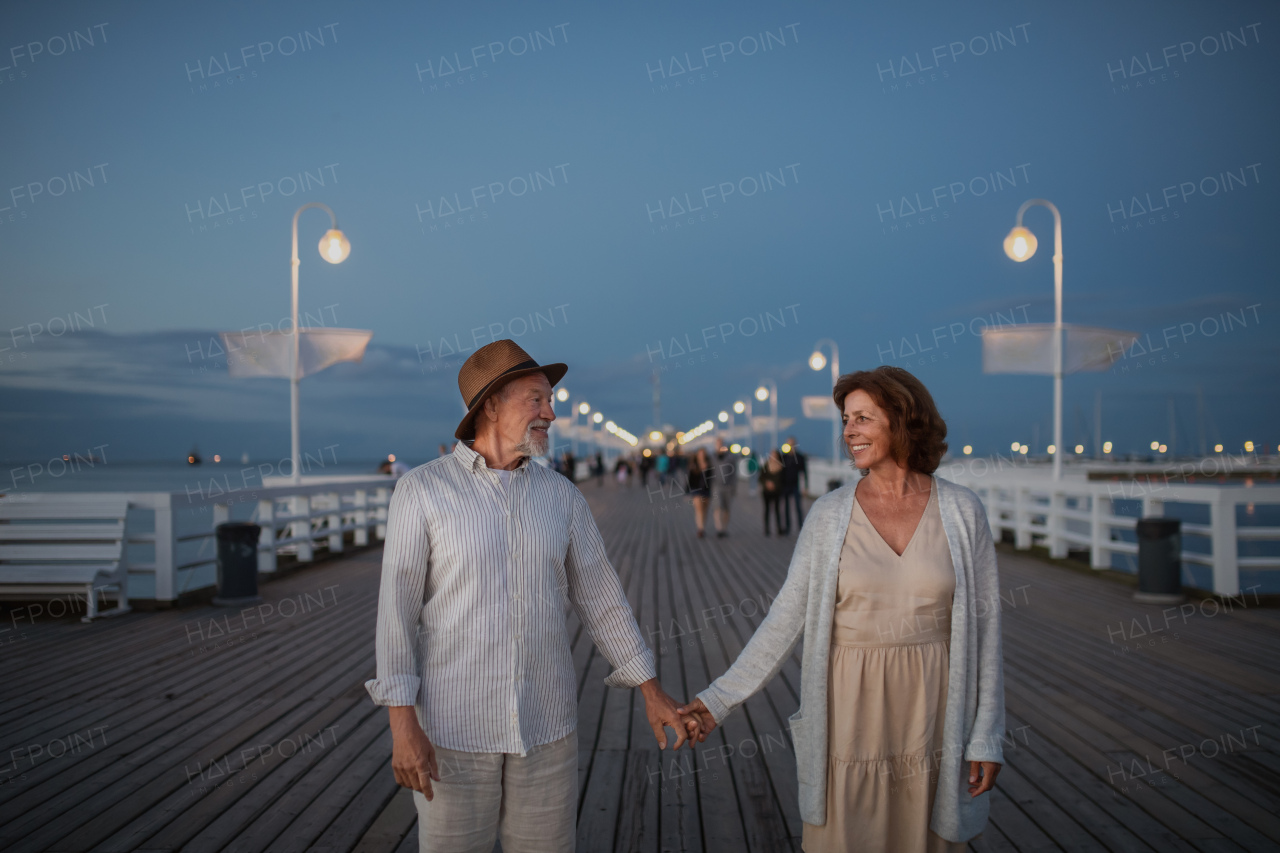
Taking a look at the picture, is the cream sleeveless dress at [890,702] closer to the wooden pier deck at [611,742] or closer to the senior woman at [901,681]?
the senior woman at [901,681]

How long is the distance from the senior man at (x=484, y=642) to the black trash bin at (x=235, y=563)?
273 inches

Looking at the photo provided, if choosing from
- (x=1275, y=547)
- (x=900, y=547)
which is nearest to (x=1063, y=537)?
(x=900, y=547)

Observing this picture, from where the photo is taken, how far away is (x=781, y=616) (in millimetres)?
2420

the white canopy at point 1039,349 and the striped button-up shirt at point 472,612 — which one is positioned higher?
the white canopy at point 1039,349

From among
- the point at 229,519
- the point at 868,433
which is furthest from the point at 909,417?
the point at 229,519

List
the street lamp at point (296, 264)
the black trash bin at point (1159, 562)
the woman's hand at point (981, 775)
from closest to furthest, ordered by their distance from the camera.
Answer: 1. the woman's hand at point (981, 775)
2. the black trash bin at point (1159, 562)
3. the street lamp at point (296, 264)

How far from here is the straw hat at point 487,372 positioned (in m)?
2.26

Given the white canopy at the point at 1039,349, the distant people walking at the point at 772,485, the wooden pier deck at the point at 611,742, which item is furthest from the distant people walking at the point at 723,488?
the wooden pier deck at the point at 611,742

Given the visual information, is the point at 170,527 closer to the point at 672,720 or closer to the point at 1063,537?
the point at 672,720

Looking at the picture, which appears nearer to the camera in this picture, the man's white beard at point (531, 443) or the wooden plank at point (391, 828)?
the man's white beard at point (531, 443)

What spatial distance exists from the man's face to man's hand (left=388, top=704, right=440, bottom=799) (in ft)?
2.26

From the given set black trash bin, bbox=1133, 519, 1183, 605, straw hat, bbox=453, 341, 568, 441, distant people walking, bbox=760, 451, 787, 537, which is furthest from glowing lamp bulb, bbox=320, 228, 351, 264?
straw hat, bbox=453, 341, 568, 441

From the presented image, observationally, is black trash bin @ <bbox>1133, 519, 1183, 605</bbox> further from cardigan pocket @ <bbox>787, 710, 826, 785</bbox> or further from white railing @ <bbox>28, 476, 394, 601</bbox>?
cardigan pocket @ <bbox>787, 710, 826, 785</bbox>

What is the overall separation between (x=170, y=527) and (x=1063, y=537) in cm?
1035
